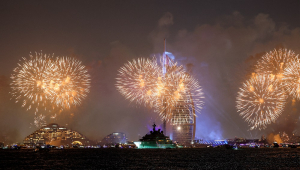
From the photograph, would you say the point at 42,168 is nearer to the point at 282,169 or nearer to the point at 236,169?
the point at 236,169

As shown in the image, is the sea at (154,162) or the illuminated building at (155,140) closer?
the sea at (154,162)

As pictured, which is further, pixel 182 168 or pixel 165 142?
pixel 165 142

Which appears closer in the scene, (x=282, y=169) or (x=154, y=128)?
(x=282, y=169)

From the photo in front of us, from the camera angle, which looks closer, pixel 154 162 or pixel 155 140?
pixel 154 162

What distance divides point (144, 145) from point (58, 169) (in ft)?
→ 417

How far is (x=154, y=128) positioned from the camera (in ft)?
639

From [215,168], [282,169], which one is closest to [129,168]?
[215,168]

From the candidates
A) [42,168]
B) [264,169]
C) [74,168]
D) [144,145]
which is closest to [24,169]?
[42,168]

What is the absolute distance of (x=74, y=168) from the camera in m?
68.1

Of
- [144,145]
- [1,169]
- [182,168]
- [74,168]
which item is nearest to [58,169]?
[74,168]

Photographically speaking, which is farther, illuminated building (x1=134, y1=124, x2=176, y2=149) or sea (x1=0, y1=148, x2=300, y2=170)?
illuminated building (x1=134, y1=124, x2=176, y2=149)

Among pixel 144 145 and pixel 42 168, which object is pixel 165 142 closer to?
pixel 144 145

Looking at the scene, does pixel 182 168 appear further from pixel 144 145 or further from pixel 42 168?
pixel 144 145

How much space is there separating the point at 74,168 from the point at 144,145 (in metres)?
125
